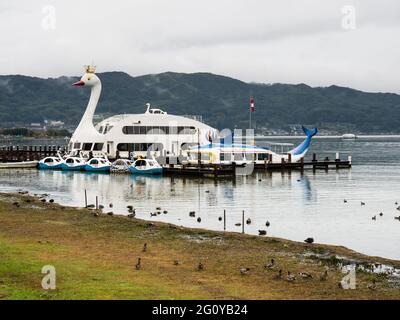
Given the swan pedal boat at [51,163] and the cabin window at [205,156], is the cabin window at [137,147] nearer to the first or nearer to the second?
the swan pedal boat at [51,163]

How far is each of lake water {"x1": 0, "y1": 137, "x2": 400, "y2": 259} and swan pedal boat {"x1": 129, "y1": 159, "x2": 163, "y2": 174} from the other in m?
2.27

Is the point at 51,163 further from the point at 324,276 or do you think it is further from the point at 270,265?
the point at 324,276

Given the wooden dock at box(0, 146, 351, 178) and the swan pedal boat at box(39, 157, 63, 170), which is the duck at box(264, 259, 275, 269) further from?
the swan pedal boat at box(39, 157, 63, 170)

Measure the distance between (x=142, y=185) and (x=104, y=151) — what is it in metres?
26.0

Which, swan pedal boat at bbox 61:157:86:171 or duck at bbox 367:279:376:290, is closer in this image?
duck at bbox 367:279:376:290

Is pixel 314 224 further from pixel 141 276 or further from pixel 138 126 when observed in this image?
pixel 138 126

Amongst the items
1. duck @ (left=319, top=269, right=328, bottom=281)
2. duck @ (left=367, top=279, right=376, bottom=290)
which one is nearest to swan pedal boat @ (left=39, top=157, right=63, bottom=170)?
duck @ (left=319, top=269, right=328, bottom=281)

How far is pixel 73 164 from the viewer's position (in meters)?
76.8

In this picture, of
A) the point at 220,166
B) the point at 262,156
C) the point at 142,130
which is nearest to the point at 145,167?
the point at 220,166

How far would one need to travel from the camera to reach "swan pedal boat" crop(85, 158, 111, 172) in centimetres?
7344

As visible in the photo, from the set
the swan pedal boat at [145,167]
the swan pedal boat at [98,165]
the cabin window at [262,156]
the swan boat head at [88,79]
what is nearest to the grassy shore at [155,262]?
the swan pedal boat at [145,167]

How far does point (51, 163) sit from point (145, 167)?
16.9 metres

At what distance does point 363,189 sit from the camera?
56438 mm

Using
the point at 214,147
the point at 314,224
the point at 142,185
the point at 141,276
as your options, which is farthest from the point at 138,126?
the point at 141,276
